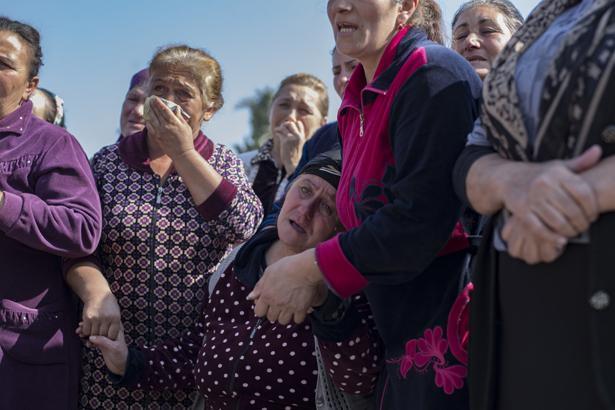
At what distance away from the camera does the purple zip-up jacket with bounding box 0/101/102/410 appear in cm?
303

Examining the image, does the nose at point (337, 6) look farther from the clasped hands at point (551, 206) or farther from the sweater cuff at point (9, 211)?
the sweater cuff at point (9, 211)

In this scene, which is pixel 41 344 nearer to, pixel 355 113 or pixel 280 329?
pixel 280 329

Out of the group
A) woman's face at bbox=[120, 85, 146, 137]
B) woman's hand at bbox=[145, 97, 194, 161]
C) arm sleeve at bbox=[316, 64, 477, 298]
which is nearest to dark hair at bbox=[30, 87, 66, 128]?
woman's face at bbox=[120, 85, 146, 137]

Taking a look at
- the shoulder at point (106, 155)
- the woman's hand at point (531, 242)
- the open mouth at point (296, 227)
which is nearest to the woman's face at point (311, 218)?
the open mouth at point (296, 227)

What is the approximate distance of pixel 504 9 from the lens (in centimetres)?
356

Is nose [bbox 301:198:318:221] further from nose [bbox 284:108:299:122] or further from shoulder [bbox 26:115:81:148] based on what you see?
nose [bbox 284:108:299:122]

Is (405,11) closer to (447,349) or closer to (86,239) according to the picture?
(447,349)

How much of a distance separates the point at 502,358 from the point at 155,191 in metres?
1.85

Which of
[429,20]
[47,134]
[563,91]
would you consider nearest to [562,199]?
[563,91]

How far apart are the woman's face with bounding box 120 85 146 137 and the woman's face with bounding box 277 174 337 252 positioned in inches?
79.5

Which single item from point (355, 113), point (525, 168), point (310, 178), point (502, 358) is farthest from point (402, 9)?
point (502, 358)

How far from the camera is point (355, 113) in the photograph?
2520 mm

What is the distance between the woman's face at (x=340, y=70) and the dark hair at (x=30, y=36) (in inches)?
62.7

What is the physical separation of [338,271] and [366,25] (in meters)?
0.73
